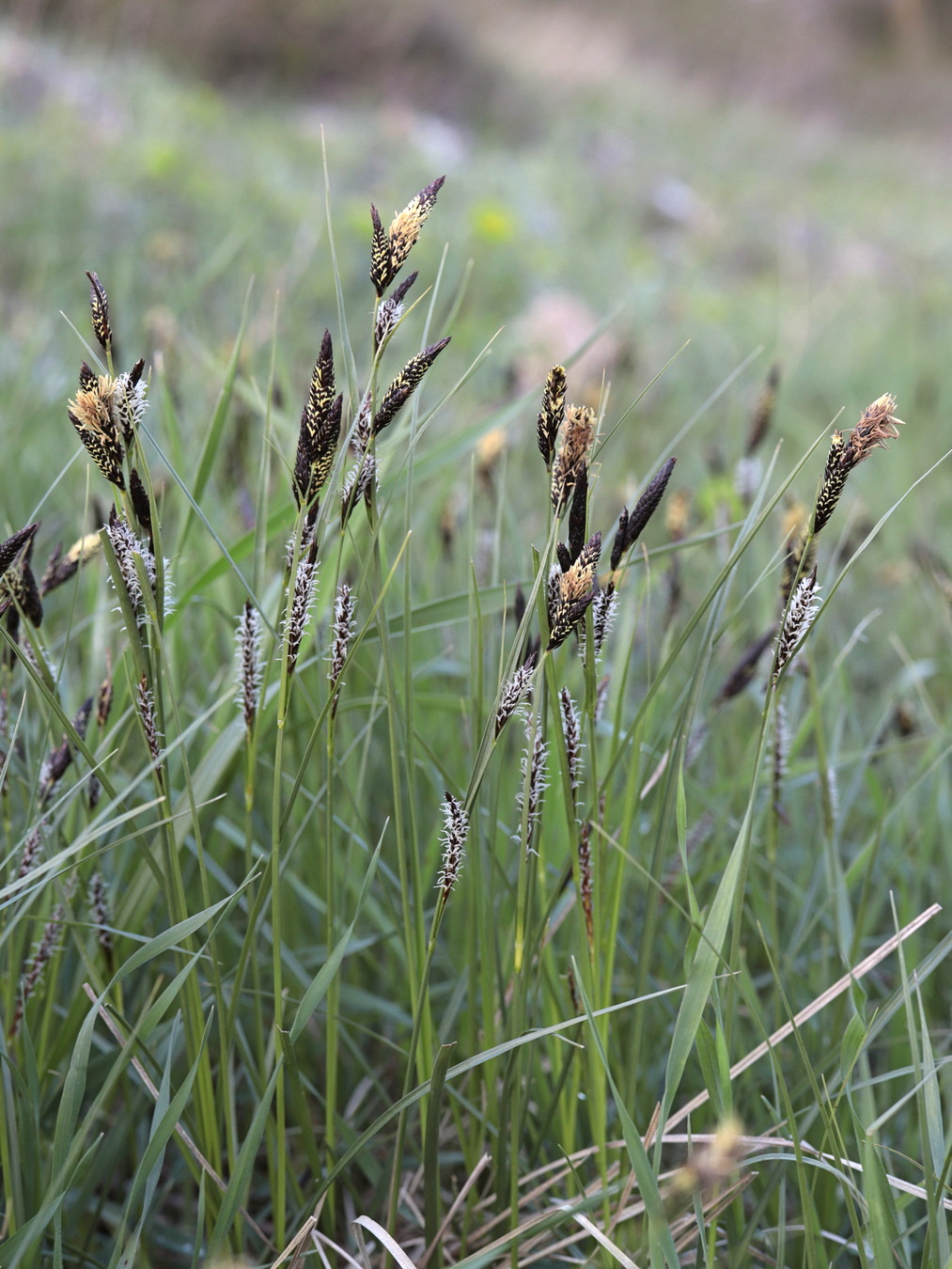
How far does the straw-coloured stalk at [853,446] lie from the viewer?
414 mm

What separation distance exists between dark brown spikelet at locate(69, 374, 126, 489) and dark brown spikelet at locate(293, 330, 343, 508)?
0.08m

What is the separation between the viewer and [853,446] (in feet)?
1.36

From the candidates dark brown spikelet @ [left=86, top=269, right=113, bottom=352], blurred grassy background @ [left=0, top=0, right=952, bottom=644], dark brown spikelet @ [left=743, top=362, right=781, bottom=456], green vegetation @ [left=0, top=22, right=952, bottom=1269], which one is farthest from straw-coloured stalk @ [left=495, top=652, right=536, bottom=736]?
dark brown spikelet @ [left=743, top=362, right=781, bottom=456]

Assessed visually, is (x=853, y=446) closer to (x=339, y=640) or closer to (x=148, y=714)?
(x=339, y=640)

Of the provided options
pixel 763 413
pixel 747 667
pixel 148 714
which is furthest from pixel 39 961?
pixel 763 413

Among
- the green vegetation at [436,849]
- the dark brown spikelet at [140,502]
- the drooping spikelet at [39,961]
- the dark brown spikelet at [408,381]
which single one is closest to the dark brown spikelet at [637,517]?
the green vegetation at [436,849]

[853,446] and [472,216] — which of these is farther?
[472,216]

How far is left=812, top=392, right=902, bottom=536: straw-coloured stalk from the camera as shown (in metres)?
0.41

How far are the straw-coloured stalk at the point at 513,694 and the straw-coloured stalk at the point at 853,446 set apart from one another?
15cm

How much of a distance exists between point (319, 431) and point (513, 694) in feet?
0.50

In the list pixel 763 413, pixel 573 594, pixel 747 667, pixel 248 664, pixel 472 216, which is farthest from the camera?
pixel 472 216

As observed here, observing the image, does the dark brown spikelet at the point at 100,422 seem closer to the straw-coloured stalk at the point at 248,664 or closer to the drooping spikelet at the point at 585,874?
the straw-coloured stalk at the point at 248,664

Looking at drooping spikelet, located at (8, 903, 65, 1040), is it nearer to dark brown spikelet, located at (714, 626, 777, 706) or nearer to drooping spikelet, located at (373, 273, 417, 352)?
drooping spikelet, located at (373, 273, 417, 352)

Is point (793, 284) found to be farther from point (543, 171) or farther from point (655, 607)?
point (655, 607)
